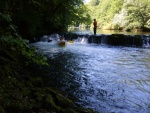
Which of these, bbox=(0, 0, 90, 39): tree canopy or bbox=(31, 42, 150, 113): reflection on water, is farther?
bbox=(0, 0, 90, 39): tree canopy

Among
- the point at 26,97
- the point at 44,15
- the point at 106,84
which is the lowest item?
the point at 106,84

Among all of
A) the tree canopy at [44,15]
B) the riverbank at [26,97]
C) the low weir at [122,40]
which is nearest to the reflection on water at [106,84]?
the riverbank at [26,97]

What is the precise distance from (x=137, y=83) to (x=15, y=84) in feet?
14.4

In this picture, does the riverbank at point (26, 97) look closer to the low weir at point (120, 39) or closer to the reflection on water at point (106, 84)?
the reflection on water at point (106, 84)

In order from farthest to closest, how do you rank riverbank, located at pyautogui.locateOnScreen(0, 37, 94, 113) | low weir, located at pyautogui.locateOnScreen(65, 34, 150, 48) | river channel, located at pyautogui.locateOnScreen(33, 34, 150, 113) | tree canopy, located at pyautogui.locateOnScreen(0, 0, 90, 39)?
low weir, located at pyautogui.locateOnScreen(65, 34, 150, 48), tree canopy, located at pyautogui.locateOnScreen(0, 0, 90, 39), river channel, located at pyautogui.locateOnScreen(33, 34, 150, 113), riverbank, located at pyautogui.locateOnScreen(0, 37, 94, 113)

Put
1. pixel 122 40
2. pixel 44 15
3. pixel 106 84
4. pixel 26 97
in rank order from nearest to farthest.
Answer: pixel 26 97 → pixel 106 84 → pixel 122 40 → pixel 44 15

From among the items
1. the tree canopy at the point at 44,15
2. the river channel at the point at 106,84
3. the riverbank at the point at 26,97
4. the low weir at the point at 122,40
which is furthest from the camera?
the low weir at the point at 122,40

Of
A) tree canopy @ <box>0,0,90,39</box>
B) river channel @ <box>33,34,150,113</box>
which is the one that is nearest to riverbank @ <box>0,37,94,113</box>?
river channel @ <box>33,34,150,113</box>

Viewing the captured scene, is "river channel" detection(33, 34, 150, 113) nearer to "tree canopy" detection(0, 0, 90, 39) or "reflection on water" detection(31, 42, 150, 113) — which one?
"reflection on water" detection(31, 42, 150, 113)

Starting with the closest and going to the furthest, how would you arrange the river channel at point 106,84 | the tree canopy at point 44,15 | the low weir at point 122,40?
the river channel at point 106,84
the tree canopy at point 44,15
the low weir at point 122,40

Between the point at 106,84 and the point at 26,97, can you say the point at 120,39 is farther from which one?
the point at 26,97

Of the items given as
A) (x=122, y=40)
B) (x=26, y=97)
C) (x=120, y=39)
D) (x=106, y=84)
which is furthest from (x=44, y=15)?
(x=26, y=97)

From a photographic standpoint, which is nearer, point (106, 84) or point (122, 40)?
point (106, 84)

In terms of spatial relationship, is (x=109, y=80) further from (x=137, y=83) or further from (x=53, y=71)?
(x=53, y=71)
